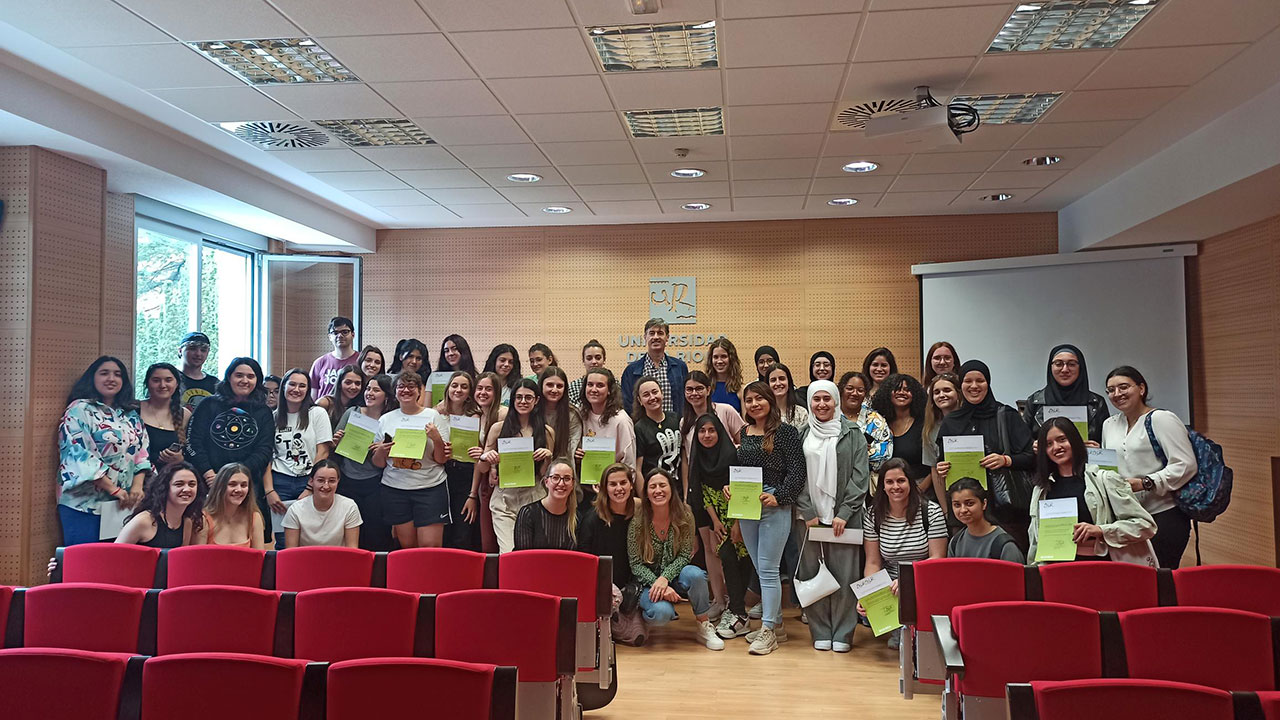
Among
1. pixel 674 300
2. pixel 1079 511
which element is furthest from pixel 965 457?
pixel 674 300

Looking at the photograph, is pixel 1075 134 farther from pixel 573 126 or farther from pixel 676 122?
pixel 573 126

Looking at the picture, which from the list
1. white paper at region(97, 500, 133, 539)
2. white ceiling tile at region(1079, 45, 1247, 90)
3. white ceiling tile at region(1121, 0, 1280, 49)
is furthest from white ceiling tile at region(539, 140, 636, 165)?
white paper at region(97, 500, 133, 539)

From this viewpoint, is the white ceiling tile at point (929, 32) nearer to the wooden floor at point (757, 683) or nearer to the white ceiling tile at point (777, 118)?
the white ceiling tile at point (777, 118)

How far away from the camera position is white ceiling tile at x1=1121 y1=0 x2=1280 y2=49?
379 cm

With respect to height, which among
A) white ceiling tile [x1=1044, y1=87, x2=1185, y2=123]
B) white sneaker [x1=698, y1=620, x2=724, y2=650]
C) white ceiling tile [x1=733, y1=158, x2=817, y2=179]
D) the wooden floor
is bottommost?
the wooden floor

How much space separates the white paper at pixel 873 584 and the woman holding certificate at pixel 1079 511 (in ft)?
2.63

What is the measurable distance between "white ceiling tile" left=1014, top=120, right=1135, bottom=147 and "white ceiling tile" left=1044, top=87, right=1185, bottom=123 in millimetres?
115

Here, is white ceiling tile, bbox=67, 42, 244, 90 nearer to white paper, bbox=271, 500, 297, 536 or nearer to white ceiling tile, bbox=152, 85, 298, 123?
white ceiling tile, bbox=152, 85, 298, 123

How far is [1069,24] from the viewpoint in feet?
13.3

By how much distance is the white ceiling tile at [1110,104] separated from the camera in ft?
16.3

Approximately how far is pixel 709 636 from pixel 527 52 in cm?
377

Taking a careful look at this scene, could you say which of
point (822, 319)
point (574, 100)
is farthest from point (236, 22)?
point (822, 319)

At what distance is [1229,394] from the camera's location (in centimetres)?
714

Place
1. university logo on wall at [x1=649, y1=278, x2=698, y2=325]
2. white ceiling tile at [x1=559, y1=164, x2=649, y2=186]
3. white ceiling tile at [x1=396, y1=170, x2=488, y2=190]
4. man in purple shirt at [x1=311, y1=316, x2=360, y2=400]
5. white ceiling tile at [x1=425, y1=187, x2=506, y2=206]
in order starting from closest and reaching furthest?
1. white ceiling tile at [x1=559, y1=164, x2=649, y2=186]
2. white ceiling tile at [x1=396, y1=170, x2=488, y2=190]
3. man in purple shirt at [x1=311, y1=316, x2=360, y2=400]
4. white ceiling tile at [x1=425, y1=187, x2=506, y2=206]
5. university logo on wall at [x1=649, y1=278, x2=698, y2=325]
